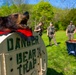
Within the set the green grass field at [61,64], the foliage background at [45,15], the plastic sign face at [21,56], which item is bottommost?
the green grass field at [61,64]

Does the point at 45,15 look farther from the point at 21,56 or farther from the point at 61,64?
the point at 21,56

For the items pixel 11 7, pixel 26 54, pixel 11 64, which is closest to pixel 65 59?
pixel 26 54

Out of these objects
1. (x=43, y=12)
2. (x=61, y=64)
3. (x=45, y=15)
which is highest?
(x=43, y=12)

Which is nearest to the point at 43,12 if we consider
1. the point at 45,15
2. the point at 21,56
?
the point at 45,15

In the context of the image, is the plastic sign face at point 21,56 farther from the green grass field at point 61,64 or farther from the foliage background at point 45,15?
the foliage background at point 45,15

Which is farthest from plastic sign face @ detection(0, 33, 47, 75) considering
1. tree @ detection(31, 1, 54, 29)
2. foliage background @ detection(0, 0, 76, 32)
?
tree @ detection(31, 1, 54, 29)

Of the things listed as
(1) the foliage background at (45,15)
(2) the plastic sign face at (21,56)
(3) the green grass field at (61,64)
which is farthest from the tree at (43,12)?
(2) the plastic sign face at (21,56)

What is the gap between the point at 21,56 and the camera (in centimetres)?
555

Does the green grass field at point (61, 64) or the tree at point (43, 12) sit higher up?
the tree at point (43, 12)

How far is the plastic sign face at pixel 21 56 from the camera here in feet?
16.0

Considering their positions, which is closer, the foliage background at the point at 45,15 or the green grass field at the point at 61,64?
the green grass field at the point at 61,64

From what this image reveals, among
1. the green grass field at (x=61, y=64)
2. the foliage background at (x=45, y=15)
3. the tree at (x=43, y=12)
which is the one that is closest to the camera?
the green grass field at (x=61, y=64)

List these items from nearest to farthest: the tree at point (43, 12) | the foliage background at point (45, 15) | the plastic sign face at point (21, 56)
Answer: the plastic sign face at point (21, 56) → the foliage background at point (45, 15) → the tree at point (43, 12)

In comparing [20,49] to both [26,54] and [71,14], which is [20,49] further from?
[71,14]
